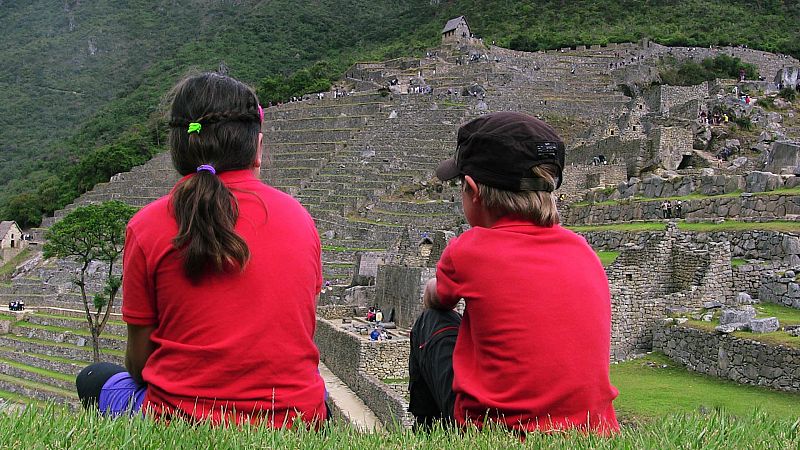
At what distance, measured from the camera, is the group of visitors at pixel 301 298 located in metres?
3.36

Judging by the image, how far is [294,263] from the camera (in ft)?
11.9

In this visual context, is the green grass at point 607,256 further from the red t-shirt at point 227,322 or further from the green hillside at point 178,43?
the green hillside at point 178,43

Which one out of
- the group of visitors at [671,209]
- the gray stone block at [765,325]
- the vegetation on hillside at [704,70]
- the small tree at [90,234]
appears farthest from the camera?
the vegetation on hillside at [704,70]

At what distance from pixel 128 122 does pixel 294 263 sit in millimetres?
74653

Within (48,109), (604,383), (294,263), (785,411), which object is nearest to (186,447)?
(294,263)

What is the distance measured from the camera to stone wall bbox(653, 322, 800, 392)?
7.78 m

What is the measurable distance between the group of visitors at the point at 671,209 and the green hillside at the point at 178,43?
1641 inches

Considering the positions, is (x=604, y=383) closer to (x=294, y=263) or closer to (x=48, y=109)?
(x=294, y=263)

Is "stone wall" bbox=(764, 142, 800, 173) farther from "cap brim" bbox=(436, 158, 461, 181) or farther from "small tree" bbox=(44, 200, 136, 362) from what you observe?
"small tree" bbox=(44, 200, 136, 362)

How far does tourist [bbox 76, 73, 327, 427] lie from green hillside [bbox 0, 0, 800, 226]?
163ft

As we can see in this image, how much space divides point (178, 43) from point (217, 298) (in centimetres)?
10598

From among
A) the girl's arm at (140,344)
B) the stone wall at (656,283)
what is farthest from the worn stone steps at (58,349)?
the girl's arm at (140,344)

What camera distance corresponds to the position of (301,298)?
12.0 ft

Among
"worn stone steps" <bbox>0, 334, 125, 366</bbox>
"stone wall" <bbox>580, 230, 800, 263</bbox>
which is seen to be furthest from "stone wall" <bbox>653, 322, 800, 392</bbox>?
"worn stone steps" <bbox>0, 334, 125, 366</bbox>
